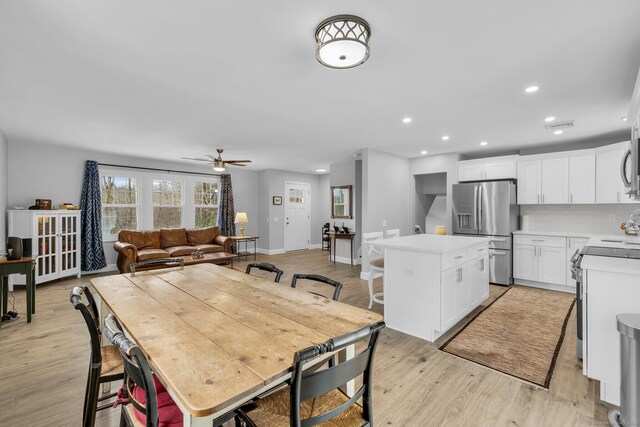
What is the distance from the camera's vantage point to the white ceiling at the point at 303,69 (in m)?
1.74

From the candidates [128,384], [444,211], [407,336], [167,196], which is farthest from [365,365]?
[167,196]

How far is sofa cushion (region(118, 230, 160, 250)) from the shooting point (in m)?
5.79

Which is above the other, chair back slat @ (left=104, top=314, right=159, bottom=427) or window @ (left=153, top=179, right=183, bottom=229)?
window @ (left=153, top=179, right=183, bottom=229)

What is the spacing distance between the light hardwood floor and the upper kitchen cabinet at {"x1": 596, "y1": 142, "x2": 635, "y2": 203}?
2429 mm

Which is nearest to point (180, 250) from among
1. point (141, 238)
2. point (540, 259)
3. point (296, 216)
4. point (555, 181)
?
point (141, 238)

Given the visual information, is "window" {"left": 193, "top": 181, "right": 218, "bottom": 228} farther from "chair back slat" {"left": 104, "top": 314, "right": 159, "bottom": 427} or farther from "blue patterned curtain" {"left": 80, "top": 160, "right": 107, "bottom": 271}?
"chair back slat" {"left": 104, "top": 314, "right": 159, "bottom": 427}

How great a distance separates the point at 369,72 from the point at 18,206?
6211mm

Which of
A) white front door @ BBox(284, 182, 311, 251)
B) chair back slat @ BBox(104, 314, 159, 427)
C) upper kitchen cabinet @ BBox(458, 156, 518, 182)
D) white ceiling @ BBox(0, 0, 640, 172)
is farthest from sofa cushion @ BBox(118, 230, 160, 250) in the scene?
upper kitchen cabinet @ BBox(458, 156, 518, 182)

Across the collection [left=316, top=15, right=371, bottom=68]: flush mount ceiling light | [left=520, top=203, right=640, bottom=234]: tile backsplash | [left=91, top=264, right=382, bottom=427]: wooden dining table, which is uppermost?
[left=316, top=15, right=371, bottom=68]: flush mount ceiling light

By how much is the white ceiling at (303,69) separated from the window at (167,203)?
2486 millimetres

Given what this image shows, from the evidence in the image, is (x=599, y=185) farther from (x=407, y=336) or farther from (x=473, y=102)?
(x=407, y=336)

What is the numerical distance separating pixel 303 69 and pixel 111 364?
2.37 metres

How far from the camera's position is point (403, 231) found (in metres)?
6.50

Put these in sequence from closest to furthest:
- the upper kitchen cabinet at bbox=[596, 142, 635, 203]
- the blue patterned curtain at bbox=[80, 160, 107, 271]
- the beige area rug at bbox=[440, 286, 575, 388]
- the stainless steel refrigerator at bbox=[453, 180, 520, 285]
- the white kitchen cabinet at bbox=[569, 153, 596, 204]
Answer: the beige area rug at bbox=[440, 286, 575, 388] → the upper kitchen cabinet at bbox=[596, 142, 635, 203] → the white kitchen cabinet at bbox=[569, 153, 596, 204] → the stainless steel refrigerator at bbox=[453, 180, 520, 285] → the blue patterned curtain at bbox=[80, 160, 107, 271]
